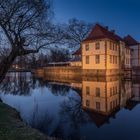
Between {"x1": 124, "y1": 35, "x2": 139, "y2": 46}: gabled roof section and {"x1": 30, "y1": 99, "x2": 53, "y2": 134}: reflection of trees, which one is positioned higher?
{"x1": 124, "y1": 35, "x2": 139, "y2": 46}: gabled roof section

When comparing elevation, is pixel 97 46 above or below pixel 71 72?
above

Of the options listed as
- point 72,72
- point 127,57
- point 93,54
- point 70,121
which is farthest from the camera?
point 127,57

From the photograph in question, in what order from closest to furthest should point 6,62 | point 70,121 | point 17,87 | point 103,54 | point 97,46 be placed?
point 70,121
point 6,62
point 17,87
point 103,54
point 97,46

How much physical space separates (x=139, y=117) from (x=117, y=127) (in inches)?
92.8

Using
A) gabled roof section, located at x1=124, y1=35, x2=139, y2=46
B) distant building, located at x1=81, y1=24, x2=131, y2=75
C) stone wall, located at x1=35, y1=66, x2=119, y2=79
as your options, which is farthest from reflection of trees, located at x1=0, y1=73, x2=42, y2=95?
gabled roof section, located at x1=124, y1=35, x2=139, y2=46

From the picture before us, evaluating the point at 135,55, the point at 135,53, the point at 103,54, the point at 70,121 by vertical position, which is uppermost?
the point at 135,53

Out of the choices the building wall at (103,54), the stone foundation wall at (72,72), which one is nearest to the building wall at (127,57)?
the building wall at (103,54)

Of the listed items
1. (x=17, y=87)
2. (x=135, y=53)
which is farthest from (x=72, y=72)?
(x=17, y=87)

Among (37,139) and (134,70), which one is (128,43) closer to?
(134,70)

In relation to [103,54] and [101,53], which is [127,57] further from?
[103,54]

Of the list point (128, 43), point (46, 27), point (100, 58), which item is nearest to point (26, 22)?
point (46, 27)

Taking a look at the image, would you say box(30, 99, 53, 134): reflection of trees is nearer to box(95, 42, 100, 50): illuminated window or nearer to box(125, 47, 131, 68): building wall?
box(95, 42, 100, 50): illuminated window

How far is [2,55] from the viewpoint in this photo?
1286 centimetres

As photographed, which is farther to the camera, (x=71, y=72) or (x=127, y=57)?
(x=127, y=57)
